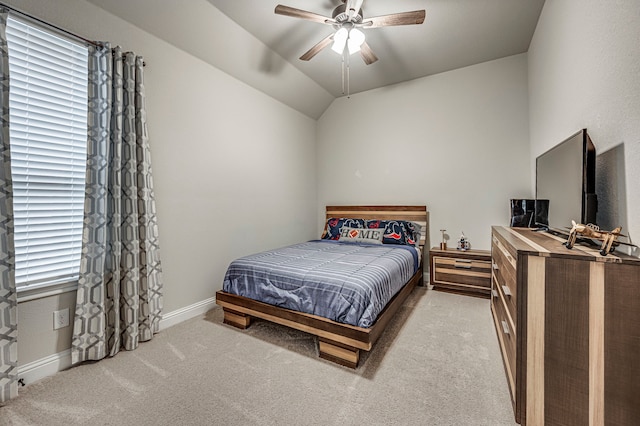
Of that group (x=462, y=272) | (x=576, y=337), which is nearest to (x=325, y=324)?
(x=576, y=337)

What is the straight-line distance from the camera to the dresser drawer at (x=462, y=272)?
3188mm

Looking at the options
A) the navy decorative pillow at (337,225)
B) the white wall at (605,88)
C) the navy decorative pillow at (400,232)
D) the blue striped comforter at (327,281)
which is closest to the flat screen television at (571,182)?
the white wall at (605,88)

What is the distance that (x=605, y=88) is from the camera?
4.83ft

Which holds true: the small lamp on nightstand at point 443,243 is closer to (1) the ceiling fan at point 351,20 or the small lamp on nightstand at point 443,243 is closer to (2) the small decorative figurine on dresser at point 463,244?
(2) the small decorative figurine on dresser at point 463,244

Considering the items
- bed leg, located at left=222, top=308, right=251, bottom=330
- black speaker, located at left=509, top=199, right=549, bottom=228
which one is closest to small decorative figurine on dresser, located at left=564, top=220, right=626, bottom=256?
black speaker, located at left=509, top=199, right=549, bottom=228

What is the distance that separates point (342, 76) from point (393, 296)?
3.11 metres

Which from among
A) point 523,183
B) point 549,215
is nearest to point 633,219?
point 549,215

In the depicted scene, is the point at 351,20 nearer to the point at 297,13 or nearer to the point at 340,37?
the point at 340,37

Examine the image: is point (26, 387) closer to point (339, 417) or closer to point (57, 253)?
point (57, 253)

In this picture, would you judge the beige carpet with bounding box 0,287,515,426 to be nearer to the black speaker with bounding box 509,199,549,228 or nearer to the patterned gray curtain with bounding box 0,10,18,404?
the patterned gray curtain with bounding box 0,10,18,404

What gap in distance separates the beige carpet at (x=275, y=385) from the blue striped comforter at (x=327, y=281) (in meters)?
0.35

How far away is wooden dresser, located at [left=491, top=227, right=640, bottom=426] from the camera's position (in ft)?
3.60

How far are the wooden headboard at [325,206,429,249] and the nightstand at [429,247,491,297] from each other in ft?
1.28

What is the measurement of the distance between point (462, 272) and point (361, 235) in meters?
1.33
